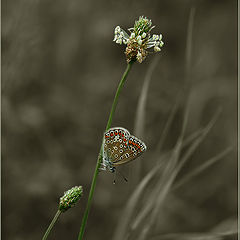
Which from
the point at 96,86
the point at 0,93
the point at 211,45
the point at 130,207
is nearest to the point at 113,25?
the point at 96,86

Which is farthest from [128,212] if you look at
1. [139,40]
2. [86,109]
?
[86,109]

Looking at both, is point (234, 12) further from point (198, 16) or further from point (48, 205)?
point (48, 205)

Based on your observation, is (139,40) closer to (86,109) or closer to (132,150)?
(132,150)

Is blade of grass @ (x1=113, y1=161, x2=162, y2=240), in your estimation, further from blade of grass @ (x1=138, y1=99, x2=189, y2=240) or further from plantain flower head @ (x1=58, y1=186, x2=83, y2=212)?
plantain flower head @ (x1=58, y1=186, x2=83, y2=212)

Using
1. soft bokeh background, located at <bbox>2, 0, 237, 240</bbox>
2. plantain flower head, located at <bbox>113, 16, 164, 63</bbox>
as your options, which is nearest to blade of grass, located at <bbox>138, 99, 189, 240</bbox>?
plantain flower head, located at <bbox>113, 16, 164, 63</bbox>

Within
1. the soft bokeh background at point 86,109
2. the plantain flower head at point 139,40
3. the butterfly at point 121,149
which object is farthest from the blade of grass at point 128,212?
the soft bokeh background at point 86,109
